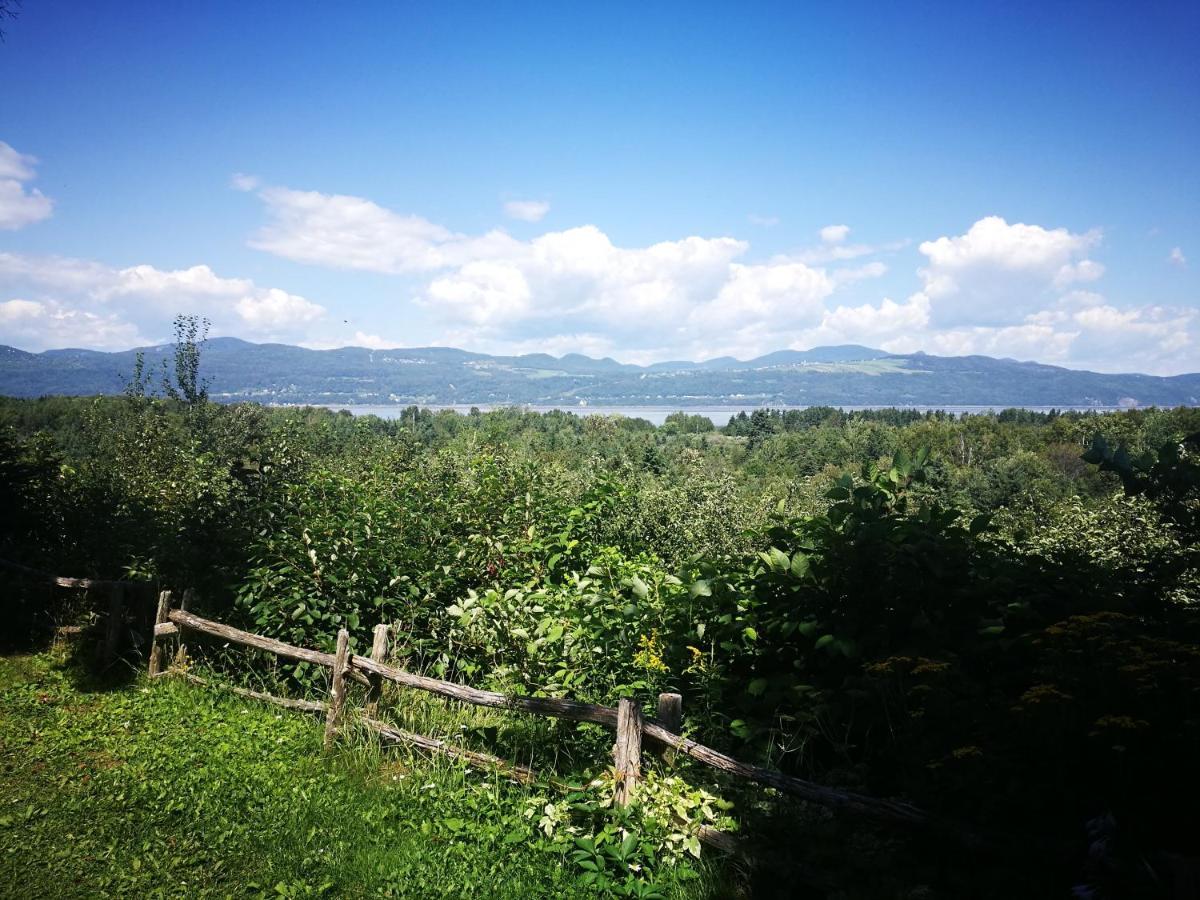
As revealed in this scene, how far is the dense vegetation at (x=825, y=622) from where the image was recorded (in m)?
3.01

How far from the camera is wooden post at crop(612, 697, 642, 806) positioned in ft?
13.6

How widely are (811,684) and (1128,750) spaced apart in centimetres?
174

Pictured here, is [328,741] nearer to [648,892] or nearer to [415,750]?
[415,750]

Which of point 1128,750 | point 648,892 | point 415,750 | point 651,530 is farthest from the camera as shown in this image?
point 651,530

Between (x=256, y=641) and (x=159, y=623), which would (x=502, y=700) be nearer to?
(x=256, y=641)

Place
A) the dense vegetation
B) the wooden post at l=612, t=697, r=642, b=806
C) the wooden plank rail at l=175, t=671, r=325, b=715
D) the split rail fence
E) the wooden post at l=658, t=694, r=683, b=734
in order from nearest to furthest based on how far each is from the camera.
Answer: the dense vegetation < the split rail fence < the wooden post at l=612, t=697, r=642, b=806 < the wooden post at l=658, t=694, r=683, b=734 < the wooden plank rail at l=175, t=671, r=325, b=715

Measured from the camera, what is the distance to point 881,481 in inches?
190

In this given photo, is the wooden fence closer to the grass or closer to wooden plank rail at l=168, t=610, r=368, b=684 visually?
wooden plank rail at l=168, t=610, r=368, b=684

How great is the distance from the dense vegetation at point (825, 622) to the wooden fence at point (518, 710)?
0.55 ft

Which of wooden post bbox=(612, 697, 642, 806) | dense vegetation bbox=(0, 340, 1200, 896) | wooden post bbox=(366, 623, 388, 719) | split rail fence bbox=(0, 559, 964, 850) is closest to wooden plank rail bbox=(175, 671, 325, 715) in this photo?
split rail fence bbox=(0, 559, 964, 850)

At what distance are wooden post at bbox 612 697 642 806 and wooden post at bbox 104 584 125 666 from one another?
250 inches

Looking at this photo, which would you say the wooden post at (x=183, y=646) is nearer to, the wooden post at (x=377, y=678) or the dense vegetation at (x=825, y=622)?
the dense vegetation at (x=825, y=622)

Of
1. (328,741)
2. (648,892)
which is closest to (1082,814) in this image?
(648,892)

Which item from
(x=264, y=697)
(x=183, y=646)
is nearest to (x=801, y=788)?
(x=264, y=697)
